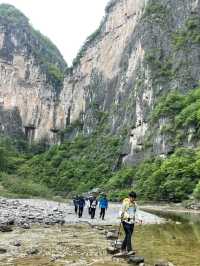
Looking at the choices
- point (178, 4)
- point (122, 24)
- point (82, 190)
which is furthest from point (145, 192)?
point (122, 24)

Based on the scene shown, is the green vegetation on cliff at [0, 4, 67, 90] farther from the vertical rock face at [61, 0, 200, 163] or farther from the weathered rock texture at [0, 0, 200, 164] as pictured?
the vertical rock face at [61, 0, 200, 163]

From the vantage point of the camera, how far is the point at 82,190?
92875 millimetres

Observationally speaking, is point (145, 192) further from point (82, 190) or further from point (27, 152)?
point (27, 152)

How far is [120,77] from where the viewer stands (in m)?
115

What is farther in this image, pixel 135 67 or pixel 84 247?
pixel 135 67

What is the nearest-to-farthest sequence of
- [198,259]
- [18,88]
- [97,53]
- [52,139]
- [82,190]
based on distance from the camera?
[198,259]
[82,190]
[97,53]
[52,139]
[18,88]

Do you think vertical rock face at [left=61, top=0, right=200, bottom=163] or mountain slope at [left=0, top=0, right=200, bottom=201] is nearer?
mountain slope at [left=0, top=0, right=200, bottom=201]

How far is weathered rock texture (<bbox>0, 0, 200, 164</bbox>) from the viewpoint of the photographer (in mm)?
92188

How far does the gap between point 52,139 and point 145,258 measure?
133 m

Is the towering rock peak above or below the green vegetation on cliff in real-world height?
below

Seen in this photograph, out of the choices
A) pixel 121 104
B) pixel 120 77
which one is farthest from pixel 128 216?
pixel 120 77

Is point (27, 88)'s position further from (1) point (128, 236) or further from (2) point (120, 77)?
(1) point (128, 236)

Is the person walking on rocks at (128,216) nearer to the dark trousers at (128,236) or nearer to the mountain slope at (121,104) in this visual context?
the dark trousers at (128,236)

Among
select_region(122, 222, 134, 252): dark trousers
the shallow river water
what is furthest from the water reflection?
select_region(122, 222, 134, 252): dark trousers
